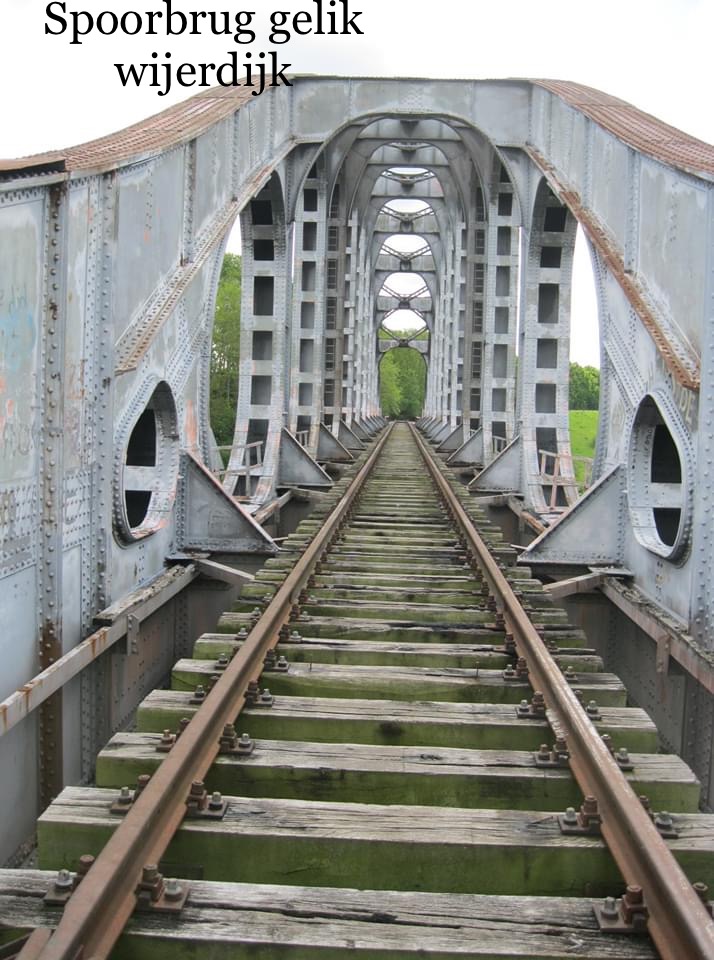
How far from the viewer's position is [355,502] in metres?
12.1

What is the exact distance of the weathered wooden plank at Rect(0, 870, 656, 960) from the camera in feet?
8.84

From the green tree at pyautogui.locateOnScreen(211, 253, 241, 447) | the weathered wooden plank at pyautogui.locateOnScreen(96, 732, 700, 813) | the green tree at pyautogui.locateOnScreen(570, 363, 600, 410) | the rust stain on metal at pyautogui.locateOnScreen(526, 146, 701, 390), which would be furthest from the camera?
the green tree at pyautogui.locateOnScreen(570, 363, 600, 410)

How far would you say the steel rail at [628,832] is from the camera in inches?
102

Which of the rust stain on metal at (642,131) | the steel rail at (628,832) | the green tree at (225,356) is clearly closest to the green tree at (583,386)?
the green tree at (225,356)

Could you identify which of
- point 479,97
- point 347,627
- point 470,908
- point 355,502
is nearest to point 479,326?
point 479,97

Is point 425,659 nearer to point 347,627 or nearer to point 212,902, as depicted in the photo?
point 347,627

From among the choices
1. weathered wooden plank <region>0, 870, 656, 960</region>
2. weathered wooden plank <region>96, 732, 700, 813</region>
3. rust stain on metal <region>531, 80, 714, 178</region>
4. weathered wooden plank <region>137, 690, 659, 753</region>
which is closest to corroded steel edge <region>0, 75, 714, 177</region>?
rust stain on metal <region>531, 80, 714, 178</region>

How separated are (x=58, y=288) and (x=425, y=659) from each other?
3.27 metres

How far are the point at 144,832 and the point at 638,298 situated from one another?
21.5ft

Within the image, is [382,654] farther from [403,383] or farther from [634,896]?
[403,383]

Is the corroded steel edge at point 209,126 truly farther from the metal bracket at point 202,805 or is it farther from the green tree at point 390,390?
the green tree at point 390,390

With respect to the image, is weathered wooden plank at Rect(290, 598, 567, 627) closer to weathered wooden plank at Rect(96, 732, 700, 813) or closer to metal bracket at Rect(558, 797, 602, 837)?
weathered wooden plank at Rect(96, 732, 700, 813)

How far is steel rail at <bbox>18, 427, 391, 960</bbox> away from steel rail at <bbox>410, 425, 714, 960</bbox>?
156 centimetres

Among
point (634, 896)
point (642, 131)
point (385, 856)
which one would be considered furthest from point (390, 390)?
point (634, 896)
